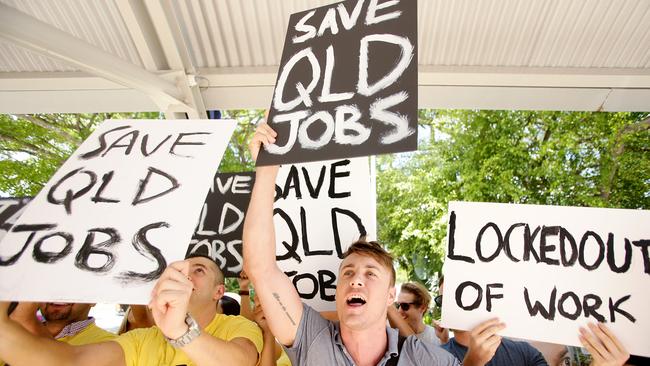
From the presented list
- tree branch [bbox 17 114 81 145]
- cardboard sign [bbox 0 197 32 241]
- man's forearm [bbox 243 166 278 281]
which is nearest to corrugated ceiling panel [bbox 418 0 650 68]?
man's forearm [bbox 243 166 278 281]

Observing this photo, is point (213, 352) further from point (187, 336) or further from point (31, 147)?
point (31, 147)

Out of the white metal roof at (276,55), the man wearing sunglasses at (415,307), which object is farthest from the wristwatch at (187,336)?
the man wearing sunglasses at (415,307)

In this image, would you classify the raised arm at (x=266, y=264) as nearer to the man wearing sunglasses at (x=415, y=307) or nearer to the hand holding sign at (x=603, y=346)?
the hand holding sign at (x=603, y=346)

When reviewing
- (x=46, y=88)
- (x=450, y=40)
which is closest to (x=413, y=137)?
(x=450, y=40)

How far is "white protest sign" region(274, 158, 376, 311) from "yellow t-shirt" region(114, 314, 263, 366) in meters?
0.38

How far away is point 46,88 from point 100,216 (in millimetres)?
2426

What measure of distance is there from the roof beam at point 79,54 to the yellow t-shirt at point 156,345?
4.51 ft

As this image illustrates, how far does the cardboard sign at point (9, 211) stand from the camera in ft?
5.15

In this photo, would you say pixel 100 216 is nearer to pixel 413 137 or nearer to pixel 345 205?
pixel 413 137

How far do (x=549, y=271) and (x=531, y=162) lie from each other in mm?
6727

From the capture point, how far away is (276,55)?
3109mm

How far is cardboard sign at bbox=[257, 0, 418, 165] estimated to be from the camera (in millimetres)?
1465

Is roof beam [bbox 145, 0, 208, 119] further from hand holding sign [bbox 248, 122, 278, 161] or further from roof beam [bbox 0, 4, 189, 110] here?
hand holding sign [bbox 248, 122, 278, 161]

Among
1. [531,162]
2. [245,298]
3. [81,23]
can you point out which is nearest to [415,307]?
A: [245,298]
